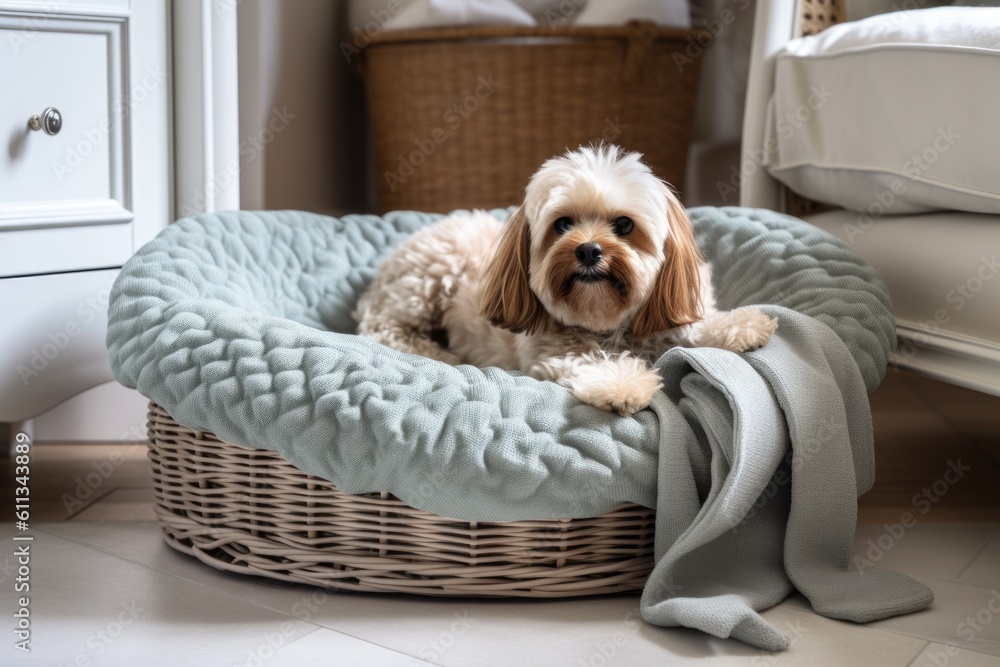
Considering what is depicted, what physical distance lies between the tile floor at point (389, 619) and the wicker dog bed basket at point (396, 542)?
0.03 m

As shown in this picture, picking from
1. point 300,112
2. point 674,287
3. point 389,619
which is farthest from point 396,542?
point 300,112

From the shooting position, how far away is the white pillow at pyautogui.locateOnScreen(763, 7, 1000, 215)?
5.64 feet

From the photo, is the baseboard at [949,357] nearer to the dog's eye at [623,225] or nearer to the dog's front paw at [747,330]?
the dog's front paw at [747,330]

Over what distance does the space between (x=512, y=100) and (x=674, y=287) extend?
130 cm

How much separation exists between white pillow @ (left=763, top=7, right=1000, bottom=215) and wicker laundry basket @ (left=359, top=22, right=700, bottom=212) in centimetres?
59

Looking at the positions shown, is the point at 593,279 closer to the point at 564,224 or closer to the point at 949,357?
the point at 564,224

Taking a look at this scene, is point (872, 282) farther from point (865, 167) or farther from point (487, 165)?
point (487, 165)

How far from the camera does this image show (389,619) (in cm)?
140

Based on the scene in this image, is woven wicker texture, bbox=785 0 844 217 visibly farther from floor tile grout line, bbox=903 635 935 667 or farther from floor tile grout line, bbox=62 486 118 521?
floor tile grout line, bbox=62 486 118 521

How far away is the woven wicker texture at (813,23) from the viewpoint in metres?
2.32

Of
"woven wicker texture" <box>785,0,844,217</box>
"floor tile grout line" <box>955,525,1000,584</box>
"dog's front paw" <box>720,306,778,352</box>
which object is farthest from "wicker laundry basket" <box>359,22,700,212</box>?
"floor tile grout line" <box>955,525,1000,584</box>

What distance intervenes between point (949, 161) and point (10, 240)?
1640mm

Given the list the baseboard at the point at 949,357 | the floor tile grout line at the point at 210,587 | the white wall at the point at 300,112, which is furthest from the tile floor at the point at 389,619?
the white wall at the point at 300,112

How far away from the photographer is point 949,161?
177 cm
